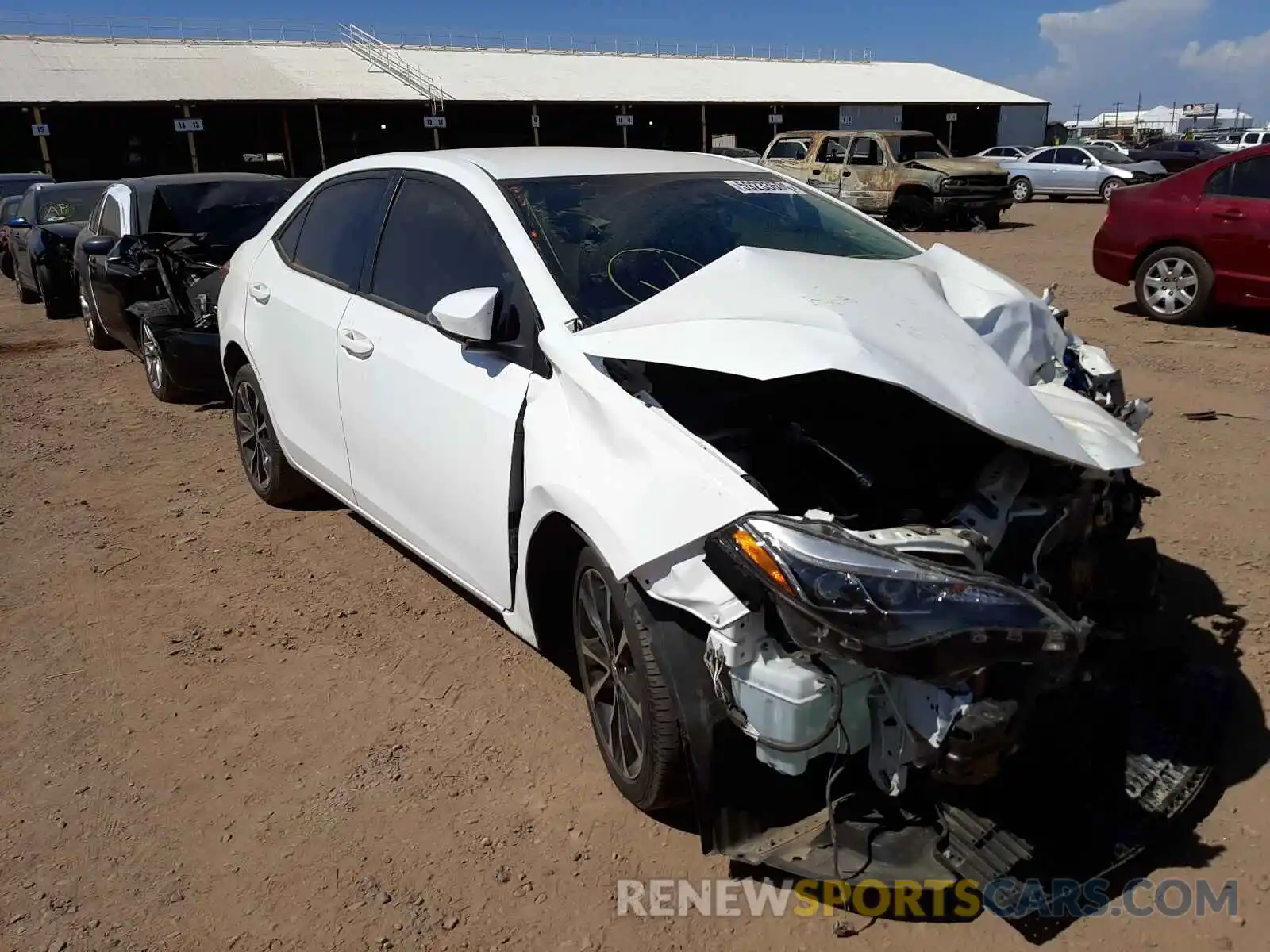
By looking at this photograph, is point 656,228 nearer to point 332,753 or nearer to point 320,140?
point 332,753

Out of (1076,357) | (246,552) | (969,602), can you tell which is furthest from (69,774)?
(1076,357)

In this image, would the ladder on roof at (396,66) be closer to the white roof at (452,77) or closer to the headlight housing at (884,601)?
the white roof at (452,77)

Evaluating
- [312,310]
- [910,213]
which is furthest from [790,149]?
[312,310]

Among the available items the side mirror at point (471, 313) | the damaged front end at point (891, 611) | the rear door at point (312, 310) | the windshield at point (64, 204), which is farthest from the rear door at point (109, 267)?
the damaged front end at point (891, 611)

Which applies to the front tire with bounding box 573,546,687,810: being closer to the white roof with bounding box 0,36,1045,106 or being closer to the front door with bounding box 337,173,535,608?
the front door with bounding box 337,173,535,608

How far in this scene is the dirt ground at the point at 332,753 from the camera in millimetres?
2631

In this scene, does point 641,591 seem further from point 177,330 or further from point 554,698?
point 177,330

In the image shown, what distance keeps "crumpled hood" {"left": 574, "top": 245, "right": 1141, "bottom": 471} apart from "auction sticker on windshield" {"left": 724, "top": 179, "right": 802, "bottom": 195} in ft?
2.42

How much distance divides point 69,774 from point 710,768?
2.19 m

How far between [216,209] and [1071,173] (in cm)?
2308

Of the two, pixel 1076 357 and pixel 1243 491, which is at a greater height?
pixel 1076 357

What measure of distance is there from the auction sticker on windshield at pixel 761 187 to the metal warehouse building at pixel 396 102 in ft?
103

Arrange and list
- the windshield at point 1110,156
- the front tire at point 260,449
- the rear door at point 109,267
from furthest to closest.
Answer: the windshield at point 1110,156, the rear door at point 109,267, the front tire at point 260,449

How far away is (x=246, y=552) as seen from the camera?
198 inches
